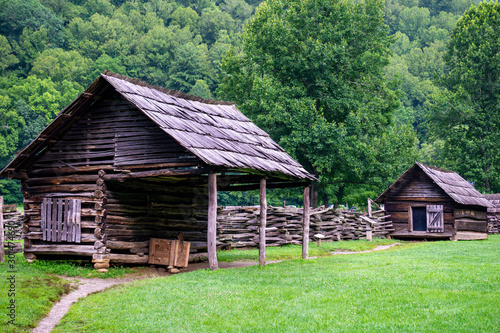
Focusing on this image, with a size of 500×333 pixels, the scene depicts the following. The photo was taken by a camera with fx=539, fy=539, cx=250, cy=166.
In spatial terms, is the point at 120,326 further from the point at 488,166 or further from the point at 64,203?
the point at 488,166

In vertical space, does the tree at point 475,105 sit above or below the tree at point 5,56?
below

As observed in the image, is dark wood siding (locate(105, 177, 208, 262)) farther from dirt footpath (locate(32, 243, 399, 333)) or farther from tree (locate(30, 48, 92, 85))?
tree (locate(30, 48, 92, 85))

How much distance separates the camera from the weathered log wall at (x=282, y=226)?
83.1ft

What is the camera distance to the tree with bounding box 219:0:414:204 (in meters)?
34.5

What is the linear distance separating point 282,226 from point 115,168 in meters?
12.8

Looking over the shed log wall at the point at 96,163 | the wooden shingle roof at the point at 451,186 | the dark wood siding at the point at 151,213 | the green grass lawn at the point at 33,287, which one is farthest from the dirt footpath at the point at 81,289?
the wooden shingle roof at the point at 451,186

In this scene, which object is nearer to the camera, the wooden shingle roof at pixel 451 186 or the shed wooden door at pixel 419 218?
the wooden shingle roof at pixel 451 186

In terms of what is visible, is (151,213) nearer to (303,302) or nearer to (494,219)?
(303,302)

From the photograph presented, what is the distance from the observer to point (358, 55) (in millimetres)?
37656

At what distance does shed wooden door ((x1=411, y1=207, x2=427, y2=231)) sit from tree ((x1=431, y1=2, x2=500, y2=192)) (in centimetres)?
1443

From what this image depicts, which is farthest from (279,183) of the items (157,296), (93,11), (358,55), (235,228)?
(93,11)

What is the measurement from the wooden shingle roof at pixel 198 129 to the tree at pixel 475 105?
A: 31274 mm

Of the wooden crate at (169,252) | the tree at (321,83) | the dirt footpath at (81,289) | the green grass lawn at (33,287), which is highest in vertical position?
the tree at (321,83)

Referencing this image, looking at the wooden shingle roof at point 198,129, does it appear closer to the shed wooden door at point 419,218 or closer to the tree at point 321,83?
the tree at point 321,83
